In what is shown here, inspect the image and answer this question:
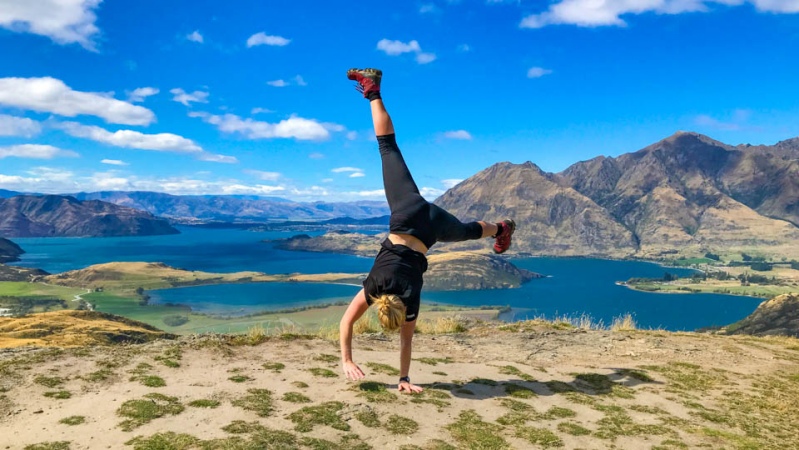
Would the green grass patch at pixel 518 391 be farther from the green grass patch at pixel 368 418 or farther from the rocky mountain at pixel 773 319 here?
the rocky mountain at pixel 773 319

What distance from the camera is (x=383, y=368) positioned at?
435 inches

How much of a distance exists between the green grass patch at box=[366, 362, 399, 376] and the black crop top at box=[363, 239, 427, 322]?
2.36 m

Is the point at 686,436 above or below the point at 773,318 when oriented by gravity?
above

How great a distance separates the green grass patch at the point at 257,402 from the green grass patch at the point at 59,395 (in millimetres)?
2912

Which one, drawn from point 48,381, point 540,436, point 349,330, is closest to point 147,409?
point 48,381

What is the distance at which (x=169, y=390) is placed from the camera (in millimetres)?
8844

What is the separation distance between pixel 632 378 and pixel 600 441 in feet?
15.5

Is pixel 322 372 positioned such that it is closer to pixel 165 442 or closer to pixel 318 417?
pixel 318 417

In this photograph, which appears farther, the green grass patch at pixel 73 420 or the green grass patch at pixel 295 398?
the green grass patch at pixel 295 398

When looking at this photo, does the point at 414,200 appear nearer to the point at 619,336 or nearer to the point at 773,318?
the point at 619,336

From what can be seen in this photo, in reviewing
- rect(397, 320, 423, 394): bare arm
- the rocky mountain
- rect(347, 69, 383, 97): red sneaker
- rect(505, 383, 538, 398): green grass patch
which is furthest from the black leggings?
the rocky mountain

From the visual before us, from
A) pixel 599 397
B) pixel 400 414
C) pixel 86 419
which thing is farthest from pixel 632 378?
pixel 86 419

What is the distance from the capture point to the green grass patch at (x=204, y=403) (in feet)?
26.8

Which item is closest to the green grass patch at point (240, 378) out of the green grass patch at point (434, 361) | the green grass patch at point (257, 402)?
the green grass patch at point (257, 402)
